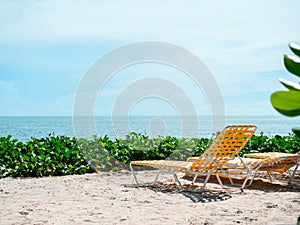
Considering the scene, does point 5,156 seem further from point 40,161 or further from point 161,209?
point 161,209

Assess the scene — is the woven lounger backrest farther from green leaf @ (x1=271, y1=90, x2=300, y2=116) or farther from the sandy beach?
green leaf @ (x1=271, y1=90, x2=300, y2=116)

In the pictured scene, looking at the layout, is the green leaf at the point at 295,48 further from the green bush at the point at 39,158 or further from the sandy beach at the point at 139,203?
the green bush at the point at 39,158

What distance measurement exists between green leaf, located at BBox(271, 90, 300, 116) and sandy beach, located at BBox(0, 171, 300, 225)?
368 centimetres

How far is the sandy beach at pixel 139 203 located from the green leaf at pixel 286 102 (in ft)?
12.1

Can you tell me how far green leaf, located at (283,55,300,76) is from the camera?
54cm

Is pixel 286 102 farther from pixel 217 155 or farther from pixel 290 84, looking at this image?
pixel 217 155

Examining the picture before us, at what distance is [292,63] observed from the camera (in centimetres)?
54

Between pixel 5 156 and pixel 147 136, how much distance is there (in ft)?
8.92

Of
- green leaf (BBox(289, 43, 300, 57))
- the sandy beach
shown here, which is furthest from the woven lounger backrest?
green leaf (BBox(289, 43, 300, 57))

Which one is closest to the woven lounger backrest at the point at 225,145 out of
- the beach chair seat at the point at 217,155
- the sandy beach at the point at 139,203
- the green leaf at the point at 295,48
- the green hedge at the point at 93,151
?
the beach chair seat at the point at 217,155

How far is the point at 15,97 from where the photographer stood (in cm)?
5116

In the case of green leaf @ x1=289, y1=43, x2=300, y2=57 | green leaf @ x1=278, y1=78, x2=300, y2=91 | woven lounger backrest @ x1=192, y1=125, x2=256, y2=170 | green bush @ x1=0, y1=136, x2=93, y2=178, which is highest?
green leaf @ x1=289, y1=43, x2=300, y2=57

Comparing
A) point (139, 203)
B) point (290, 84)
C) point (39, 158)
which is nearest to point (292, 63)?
point (290, 84)

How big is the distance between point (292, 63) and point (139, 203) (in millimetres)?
4598
